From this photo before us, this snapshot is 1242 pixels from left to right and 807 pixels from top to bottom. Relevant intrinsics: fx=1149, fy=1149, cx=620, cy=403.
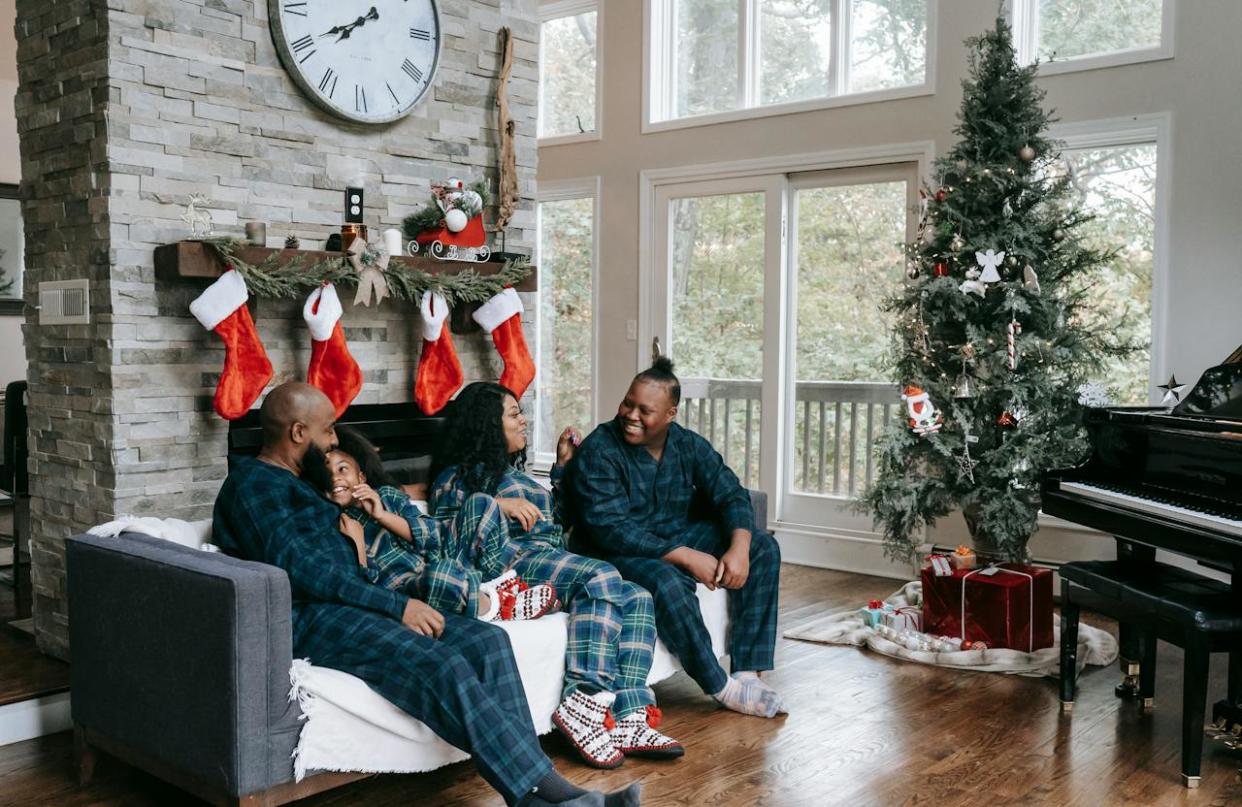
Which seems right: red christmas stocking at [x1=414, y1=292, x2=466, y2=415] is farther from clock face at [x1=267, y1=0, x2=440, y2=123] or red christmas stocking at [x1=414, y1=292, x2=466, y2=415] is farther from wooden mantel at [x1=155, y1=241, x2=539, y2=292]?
clock face at [x1=267, y1=0, x2=440, y2=123]

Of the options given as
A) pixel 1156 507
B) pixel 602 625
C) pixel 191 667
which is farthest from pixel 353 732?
pixel 1156 507

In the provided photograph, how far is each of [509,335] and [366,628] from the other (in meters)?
1.79

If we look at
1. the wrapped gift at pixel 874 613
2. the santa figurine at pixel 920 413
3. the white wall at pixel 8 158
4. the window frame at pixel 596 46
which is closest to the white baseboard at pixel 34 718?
the wrapped gift at pixel 874 613

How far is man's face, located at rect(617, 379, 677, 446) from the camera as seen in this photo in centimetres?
343

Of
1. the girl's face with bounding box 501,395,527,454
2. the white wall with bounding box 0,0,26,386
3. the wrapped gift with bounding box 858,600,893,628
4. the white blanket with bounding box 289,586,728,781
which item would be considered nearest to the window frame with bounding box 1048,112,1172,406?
the wrapped gift with bounding box 858,600,893,628

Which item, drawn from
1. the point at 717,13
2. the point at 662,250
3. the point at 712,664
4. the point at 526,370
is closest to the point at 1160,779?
the point at 712,664

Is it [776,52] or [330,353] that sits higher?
[776,52]

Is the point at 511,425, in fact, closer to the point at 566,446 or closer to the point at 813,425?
the point at 566,446

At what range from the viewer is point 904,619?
4.23m

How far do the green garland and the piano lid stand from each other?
7.38ft

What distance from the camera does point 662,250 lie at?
6.13 m

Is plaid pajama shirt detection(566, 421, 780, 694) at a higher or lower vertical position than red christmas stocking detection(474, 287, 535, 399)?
lower

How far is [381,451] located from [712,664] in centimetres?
143

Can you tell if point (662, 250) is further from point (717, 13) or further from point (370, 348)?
point (370, 348)
